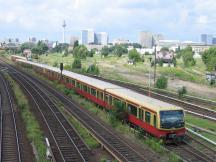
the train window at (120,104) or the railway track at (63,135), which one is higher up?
the train window at (120,104)

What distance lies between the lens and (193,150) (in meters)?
23.8

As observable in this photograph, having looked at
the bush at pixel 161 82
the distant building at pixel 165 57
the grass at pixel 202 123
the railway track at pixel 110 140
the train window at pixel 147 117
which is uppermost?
the distant building at pixel 165 57

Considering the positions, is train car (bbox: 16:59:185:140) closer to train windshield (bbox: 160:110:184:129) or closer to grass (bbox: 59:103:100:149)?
train windshield (bbox: 160:110:184:129)

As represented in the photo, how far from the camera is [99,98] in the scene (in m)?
37.2

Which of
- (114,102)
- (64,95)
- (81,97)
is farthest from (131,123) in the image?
(64,95)

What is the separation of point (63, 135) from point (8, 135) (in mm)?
3798

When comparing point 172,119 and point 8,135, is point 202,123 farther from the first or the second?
point 8,135

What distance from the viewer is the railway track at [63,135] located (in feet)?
73.5

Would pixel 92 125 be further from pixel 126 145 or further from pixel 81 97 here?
pixel 81 97

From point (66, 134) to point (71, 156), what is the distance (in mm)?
5696

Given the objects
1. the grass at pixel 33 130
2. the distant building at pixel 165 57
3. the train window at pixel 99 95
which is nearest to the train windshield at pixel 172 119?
the grass at pixel 33 130

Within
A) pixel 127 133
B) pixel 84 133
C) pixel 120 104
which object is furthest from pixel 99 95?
pixel 127 133

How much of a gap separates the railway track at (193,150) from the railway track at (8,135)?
929 cm

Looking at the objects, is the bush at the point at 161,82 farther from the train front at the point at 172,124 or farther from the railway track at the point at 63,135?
the train front at the point at 172,124
